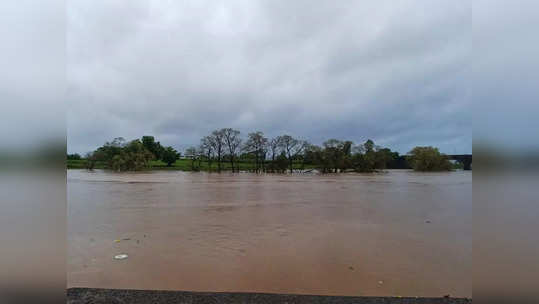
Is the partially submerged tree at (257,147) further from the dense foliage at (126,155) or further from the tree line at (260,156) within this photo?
the dense foliage at (126,155)

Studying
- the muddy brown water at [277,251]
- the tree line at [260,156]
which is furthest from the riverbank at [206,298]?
the tree line at [260,156]

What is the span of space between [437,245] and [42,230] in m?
Result: 6.76

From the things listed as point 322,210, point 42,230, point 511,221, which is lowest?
point 322,210

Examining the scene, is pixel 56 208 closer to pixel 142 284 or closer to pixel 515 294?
pixel 142 284

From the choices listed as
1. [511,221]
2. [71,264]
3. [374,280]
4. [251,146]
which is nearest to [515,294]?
[511,221]

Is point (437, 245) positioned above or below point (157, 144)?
below

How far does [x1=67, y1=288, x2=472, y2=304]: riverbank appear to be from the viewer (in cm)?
269

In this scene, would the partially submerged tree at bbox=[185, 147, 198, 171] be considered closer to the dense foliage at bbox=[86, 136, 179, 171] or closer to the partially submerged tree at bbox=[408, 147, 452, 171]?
the dense foliage at bbox=[86, 136, 179, 171]

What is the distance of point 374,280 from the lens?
375 centimetres

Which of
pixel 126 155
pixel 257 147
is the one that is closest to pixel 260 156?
pixel 257 147

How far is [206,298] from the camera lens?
273cm

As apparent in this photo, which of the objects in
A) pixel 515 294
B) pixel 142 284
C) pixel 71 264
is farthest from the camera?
pixel 71 264

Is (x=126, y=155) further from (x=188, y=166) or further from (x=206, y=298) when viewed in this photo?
(x=206, y=298)

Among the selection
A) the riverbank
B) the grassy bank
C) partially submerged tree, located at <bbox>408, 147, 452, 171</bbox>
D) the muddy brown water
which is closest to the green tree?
the grassy bank
